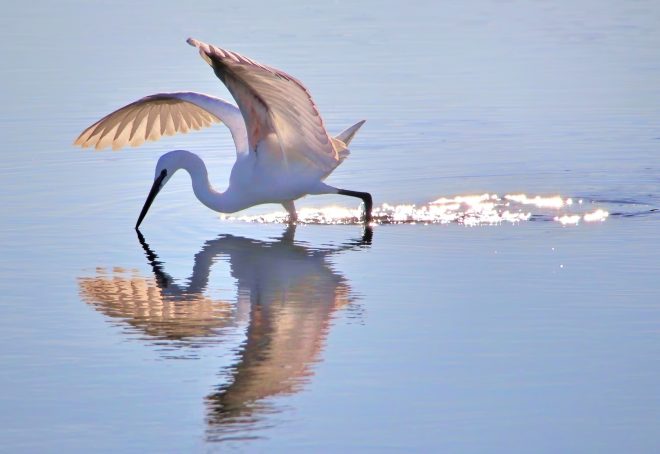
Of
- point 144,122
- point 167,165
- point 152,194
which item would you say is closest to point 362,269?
point 152,194

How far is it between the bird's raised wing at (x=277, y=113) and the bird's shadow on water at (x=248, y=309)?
679 millimetres

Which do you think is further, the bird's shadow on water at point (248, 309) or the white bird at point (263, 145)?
the white bird at point (263, 145)

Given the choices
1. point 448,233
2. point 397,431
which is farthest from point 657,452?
point 448,233

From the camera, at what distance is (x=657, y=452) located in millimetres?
6758

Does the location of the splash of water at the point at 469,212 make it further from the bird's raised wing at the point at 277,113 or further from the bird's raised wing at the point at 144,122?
the bird's raised wing at the point at 144,122

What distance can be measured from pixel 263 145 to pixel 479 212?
1.88 m

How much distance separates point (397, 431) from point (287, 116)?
17.2 feet

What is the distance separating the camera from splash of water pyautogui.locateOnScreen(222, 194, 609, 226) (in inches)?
486

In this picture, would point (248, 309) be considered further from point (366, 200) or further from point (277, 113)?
point (366, 200)

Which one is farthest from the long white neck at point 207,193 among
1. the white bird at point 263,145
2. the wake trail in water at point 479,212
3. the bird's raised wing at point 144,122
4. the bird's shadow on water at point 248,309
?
the bird's raised wing at point 144,122

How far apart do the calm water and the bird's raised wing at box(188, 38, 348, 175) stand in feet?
2.07

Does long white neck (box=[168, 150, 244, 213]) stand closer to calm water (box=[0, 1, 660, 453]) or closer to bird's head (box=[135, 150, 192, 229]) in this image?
bird's head (box=[135, 150, 192, 229])

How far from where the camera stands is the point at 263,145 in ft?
40.2

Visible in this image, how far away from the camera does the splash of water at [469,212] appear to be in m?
12.4
